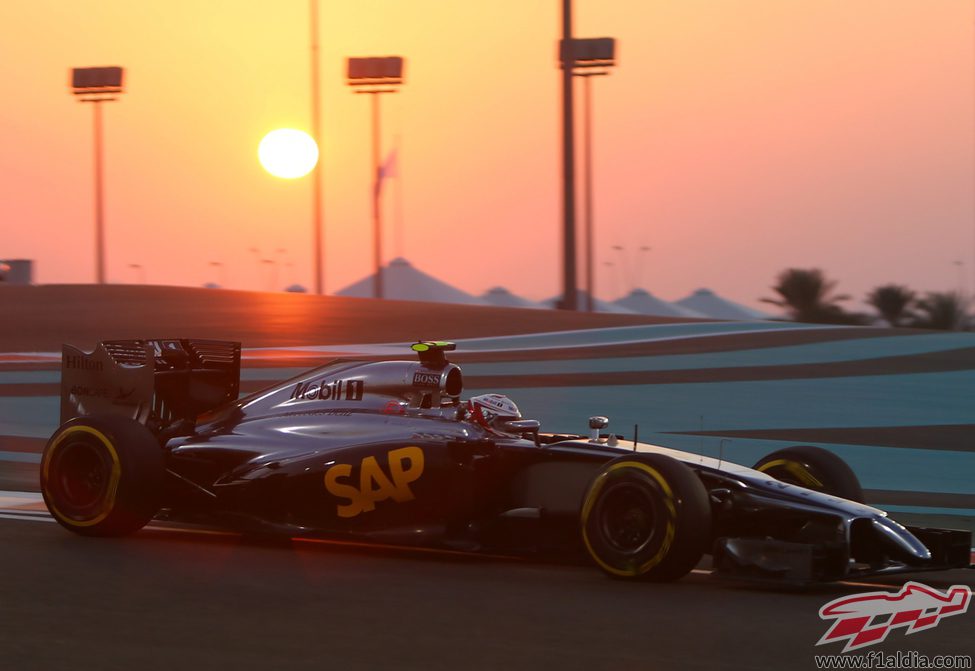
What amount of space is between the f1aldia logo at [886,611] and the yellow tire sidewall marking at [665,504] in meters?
0.79

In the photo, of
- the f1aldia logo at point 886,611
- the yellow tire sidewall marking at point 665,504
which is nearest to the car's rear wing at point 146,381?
the yellow tire sidewall marking at point 665,504

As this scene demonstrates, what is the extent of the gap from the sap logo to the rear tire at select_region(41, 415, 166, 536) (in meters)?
1.14

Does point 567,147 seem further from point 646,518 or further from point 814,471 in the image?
point 646,518

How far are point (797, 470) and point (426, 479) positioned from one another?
2125mm

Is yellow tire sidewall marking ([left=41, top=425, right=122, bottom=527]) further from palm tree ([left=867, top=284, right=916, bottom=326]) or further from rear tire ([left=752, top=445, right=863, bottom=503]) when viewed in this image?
palm tree ([left=867, top=284, right=916, bottom=326])

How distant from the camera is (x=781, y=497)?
22.8ft

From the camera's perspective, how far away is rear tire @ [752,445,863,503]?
785 centimetres

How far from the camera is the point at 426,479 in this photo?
7625 mm

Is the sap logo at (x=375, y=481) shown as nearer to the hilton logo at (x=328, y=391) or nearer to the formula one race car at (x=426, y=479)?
the formula one race car at (x=426, y=479)

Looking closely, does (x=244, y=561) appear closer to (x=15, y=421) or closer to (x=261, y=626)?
(x=261, y=626)

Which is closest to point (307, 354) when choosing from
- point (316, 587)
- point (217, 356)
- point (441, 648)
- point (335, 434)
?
point (217, 356)

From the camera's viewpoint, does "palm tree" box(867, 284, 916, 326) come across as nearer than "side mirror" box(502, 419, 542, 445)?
No

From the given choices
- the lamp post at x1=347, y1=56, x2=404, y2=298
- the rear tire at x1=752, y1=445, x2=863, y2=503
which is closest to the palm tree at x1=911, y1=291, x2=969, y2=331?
the lamp post at x1=347, y1=56, x2=404, y2=298

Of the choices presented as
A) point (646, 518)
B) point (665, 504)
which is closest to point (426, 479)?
point (646, 518)
